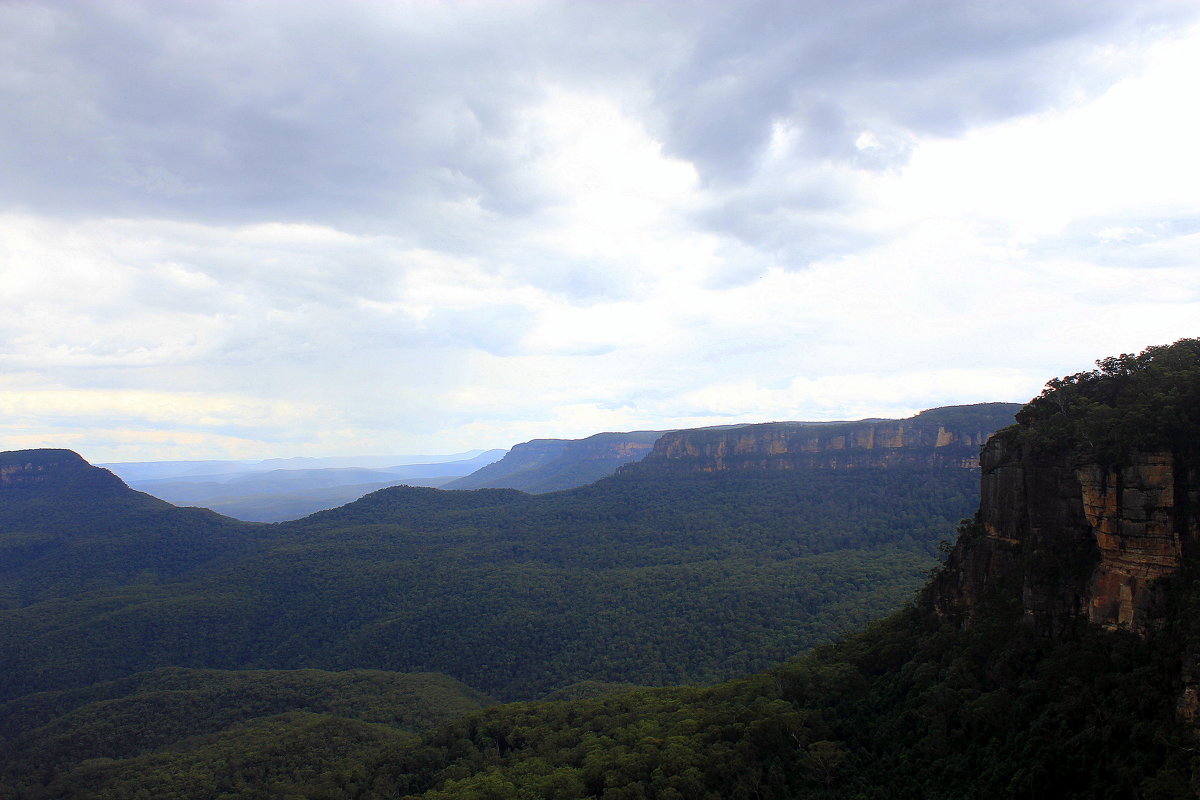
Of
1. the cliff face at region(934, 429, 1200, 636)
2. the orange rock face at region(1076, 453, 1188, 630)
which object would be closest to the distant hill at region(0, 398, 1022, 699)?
the cliff face at region(934, 429, 1200, 636)

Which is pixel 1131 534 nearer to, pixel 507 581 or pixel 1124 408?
pixel 1124 408

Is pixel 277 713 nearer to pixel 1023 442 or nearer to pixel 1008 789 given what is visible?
pixel 1008 789

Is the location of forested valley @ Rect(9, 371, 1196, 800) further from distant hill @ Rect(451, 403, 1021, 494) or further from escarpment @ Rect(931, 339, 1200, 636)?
distant hill @ Rect(451, 403, 1021, 494)

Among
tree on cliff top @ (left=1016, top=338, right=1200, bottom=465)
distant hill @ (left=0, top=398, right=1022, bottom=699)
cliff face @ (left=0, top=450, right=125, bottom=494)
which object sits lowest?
distant hill @ (left=0, top=398, right=1022, bottom=699)

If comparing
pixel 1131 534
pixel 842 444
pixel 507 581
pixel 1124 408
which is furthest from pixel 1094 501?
pixel 842 444

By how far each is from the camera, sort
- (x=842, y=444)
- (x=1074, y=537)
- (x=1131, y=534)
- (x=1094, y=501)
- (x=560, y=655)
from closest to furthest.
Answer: (x=1131, y=534) < (x=1094, y=501) < (x=1074, y=537) < (x=560, y=655) < (x=842, y=444)

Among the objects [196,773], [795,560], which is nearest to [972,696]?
[196,773]
